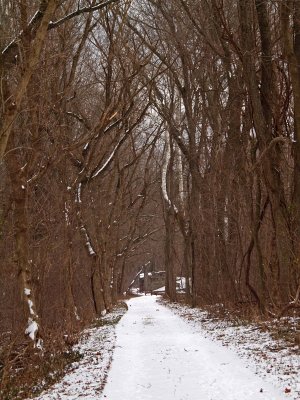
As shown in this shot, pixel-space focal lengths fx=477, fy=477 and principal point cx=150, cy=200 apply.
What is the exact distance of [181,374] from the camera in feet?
22.9

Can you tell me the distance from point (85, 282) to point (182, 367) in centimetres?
1324

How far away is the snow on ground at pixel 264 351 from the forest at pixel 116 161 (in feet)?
2.54

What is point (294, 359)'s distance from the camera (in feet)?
22.5

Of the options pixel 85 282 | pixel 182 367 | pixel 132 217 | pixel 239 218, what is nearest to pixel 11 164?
pixel 182 367

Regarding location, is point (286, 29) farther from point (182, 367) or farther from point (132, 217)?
point (132, 217)

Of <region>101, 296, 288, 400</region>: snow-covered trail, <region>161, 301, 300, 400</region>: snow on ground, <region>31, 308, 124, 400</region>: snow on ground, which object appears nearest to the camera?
<region>101, 296, 288, 400</region>: snow-covered trail

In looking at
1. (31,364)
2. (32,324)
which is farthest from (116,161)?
(31,364)

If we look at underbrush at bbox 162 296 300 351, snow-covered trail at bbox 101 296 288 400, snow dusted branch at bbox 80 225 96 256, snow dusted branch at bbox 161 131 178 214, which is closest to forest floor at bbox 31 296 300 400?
snow-covered trail at bbox 101 296 288 400

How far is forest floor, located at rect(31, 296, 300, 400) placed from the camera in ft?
19.2

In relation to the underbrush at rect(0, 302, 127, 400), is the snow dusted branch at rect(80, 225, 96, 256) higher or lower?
higher

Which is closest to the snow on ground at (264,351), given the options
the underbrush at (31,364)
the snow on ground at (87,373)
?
the snow on ground at (87,373)

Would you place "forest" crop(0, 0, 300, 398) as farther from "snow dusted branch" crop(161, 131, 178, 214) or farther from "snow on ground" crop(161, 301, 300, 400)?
"snow dusted branch" crop(161, 131, 178, 214)

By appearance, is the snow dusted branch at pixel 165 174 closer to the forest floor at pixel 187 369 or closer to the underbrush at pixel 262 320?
the underbrush at pixel 262 320

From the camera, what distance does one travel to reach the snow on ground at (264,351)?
5988 millimetres
